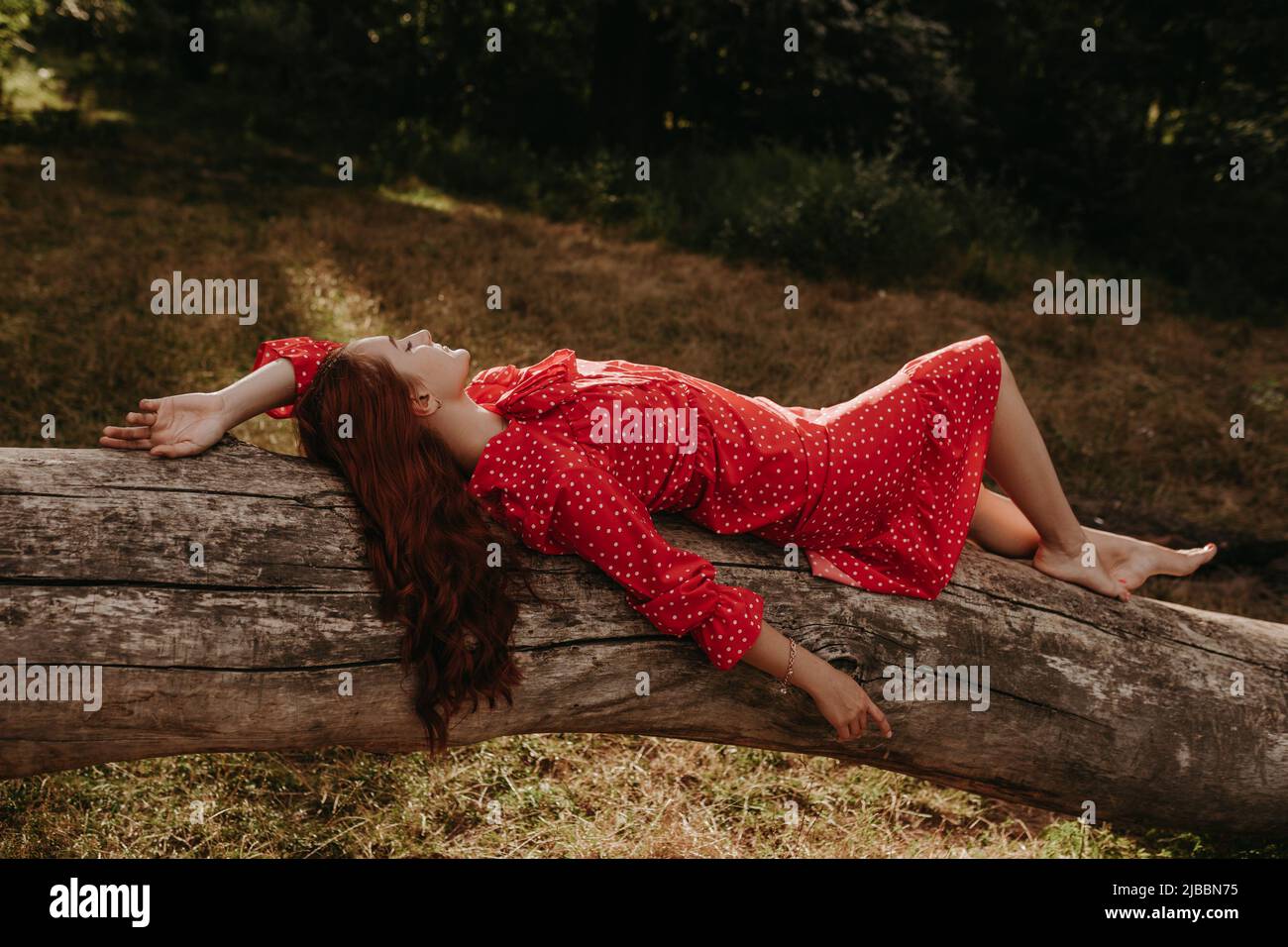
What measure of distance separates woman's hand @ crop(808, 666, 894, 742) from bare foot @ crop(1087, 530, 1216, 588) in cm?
118

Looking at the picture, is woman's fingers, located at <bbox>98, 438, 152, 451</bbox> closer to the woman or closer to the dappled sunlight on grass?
the woman

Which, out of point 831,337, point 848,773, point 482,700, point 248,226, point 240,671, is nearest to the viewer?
point 240,671

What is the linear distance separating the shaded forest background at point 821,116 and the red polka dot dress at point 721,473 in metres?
5.20

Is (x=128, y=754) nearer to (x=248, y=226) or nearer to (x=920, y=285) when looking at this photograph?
(x=248, y=226)

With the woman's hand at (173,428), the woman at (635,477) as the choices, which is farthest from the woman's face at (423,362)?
the woman's hand at (173,428)

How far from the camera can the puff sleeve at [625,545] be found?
231cm

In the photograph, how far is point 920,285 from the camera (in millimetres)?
7859

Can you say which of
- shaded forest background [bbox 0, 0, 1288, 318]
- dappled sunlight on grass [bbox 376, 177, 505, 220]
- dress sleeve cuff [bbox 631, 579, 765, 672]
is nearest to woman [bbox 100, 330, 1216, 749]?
dress sleeve cuff [bbox 631, 579, 765, 672]

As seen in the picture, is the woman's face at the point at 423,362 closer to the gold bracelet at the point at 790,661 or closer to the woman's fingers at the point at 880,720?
the gold bracelet at the point at 790,661

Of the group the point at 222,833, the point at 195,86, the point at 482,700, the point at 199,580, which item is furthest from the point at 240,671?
the point at 195,86

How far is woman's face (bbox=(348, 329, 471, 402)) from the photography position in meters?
2.39

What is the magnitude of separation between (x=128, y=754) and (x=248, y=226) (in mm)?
6364

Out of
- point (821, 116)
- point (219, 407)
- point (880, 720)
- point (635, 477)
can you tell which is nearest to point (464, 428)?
point (635, 477)

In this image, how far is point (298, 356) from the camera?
8.69 ft
